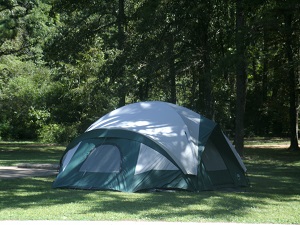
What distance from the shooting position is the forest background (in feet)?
76.4

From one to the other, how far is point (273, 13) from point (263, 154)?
11.0 m

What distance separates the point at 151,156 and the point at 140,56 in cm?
1371

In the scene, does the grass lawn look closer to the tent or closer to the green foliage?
the tent

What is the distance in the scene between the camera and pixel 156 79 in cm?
2889

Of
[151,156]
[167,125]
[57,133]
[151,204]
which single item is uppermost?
[167,125]

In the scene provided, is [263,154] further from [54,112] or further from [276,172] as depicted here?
[54,112]

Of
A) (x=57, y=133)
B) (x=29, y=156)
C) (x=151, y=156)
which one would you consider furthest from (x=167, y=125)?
(x=57, y=133)

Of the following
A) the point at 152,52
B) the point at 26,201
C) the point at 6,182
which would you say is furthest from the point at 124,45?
the point at 26,201

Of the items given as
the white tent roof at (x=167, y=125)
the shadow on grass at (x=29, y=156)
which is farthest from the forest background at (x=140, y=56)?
the white tent roof at (x=167, y=125)

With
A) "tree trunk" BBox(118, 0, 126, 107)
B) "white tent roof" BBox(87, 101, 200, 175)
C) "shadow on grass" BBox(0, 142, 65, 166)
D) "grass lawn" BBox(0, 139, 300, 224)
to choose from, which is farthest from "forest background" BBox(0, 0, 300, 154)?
"grass lawn" BBox(0, 139, 300, 224)

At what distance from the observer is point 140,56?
2616 centimetres

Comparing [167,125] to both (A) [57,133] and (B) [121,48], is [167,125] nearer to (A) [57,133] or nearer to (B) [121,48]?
(B) [121,48]

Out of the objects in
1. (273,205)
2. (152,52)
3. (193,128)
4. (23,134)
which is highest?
(152,52)

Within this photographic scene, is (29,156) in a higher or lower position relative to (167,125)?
lower
